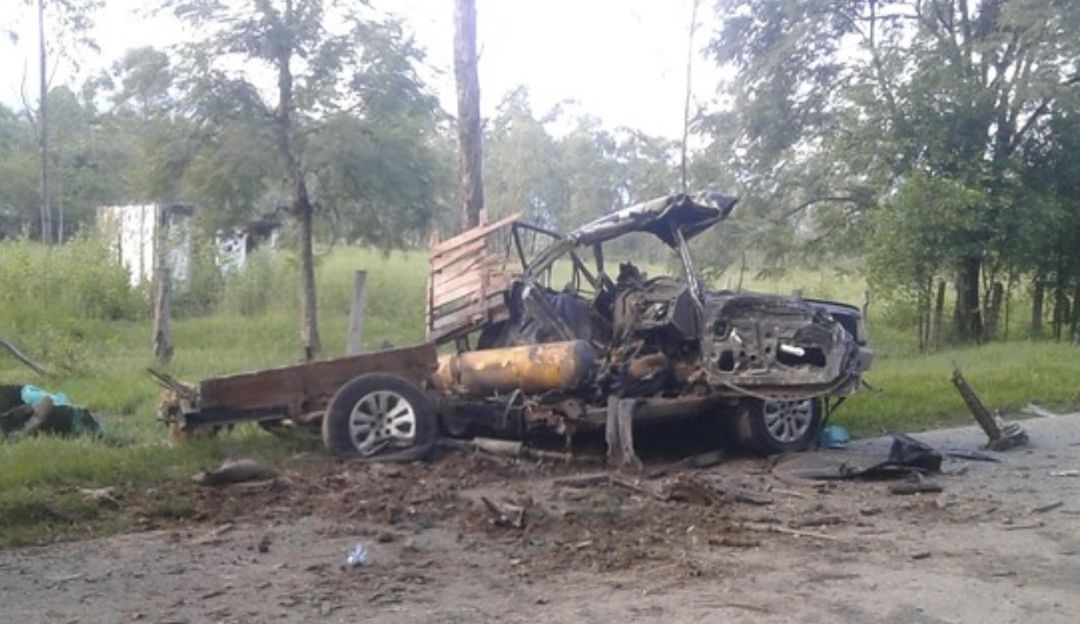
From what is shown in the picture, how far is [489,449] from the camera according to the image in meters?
10.2

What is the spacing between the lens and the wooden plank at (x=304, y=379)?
32.9 ft

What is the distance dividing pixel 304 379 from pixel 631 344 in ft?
9.09

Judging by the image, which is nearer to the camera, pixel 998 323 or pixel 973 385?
pixel 973 385

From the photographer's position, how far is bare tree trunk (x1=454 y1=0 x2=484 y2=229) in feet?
53.5

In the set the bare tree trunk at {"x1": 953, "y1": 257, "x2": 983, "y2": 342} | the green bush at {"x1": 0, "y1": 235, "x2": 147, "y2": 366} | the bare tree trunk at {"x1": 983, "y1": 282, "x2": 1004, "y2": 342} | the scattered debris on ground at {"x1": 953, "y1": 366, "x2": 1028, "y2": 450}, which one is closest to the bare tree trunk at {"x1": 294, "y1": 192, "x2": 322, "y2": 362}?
the green bush at {"x1": 0, "y1": 235, "x2": 147, "y2": 366}

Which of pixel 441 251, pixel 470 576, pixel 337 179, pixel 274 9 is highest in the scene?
pixel 274 9

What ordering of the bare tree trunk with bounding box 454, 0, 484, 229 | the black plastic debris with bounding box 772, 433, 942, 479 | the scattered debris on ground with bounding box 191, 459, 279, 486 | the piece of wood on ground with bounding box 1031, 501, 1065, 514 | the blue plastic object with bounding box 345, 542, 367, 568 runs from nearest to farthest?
the blue plastic object with bounding box 345, 542, 367, 568 → the piece of wood on ground with bounding box 1031, 501, 1065, 514 → the scattered debris on ground with bounding box 191, 459, 279, 486 → the black plastic debris with bounding box 772, 433, 942, 479 → the bare tree trunk with bounding box 454, 0, 484, 229

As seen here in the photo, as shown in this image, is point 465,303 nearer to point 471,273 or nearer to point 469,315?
point 469,315

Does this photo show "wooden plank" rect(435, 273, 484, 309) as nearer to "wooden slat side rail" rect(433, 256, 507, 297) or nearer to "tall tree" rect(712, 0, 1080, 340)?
"wooden slat side rail" rect(433, 256, 507, 297)

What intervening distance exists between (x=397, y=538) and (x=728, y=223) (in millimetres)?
18686

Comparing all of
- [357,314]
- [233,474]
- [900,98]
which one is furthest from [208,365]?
[900,98]

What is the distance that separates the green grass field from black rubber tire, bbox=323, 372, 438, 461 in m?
0.61

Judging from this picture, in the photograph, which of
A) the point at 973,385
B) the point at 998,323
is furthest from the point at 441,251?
the point at 998,323

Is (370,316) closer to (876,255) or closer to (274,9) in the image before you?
(274,9)
